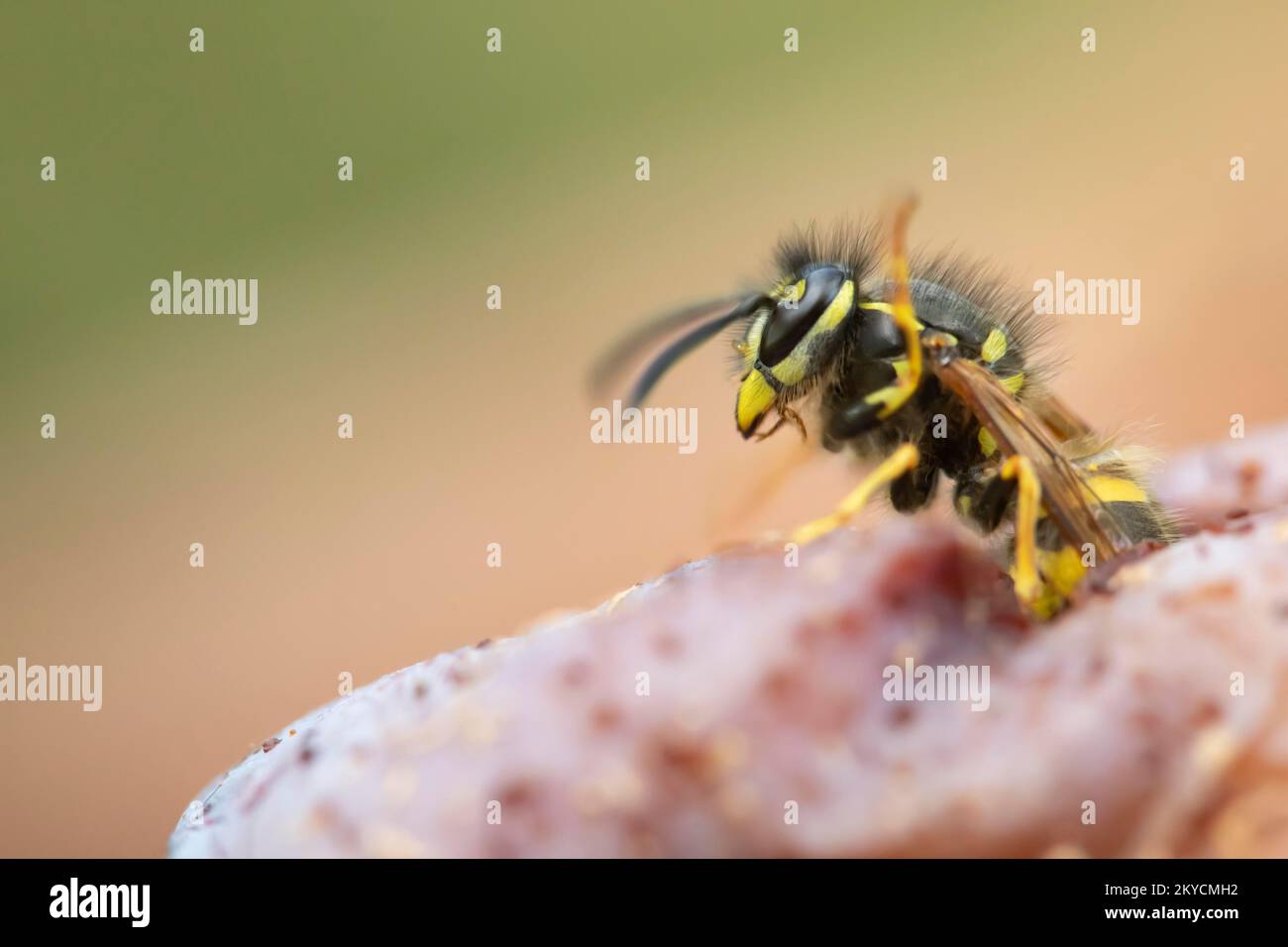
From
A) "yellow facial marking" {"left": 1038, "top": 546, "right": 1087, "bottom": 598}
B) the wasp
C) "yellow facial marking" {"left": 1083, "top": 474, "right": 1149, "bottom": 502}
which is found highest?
the wasp

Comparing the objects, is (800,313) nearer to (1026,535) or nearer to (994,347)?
(994,347)

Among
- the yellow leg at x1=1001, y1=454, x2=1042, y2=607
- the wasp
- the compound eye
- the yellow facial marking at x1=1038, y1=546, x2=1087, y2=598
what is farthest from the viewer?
the compound eye

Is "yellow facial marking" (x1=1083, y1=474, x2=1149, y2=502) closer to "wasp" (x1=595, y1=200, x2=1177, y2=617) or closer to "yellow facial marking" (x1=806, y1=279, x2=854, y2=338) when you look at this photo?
"wasp" (x1=595, y1=200, x2=1177, y2=617)

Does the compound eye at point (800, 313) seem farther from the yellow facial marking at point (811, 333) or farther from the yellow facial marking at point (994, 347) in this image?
the yellow facial marking at point (994, 347)

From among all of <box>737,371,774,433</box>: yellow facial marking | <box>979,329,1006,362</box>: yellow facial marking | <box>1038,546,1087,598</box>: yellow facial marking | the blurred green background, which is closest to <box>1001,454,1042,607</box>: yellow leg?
<box>1038,546,1087,598</box>: yellow facial marking

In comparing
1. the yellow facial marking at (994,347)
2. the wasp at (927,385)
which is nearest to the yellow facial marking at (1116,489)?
the wasp at (927,385)

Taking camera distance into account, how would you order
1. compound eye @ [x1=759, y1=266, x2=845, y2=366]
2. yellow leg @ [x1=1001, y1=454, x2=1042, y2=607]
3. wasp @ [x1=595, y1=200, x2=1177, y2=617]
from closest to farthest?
1. yellow leg @ [x1=1001, y1=454, x2=1042, y2=607]
2. wasp @ [x1=595, y1=200, x2=1177, y2=617]
3. compound eye @ [x1=759, y1=266, x2=845, y2=366]

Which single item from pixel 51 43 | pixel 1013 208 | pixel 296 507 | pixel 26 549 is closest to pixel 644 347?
pixel 296 507
